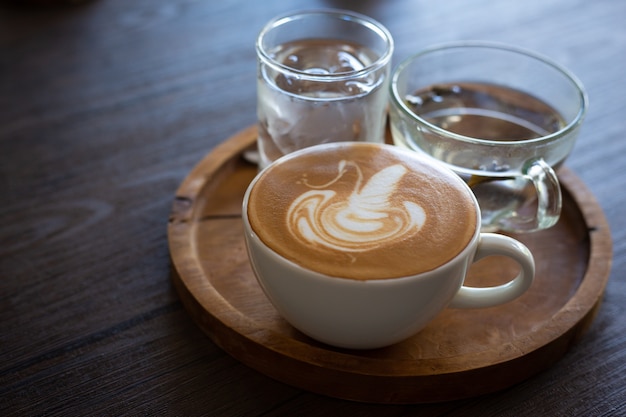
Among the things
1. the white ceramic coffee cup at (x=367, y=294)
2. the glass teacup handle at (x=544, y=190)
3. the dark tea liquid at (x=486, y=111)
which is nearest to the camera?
the white ceramic coffee cup at (x=367, y=294)

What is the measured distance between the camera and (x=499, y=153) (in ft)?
2.13

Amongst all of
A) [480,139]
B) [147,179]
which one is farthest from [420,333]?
[147,179]

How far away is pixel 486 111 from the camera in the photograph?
80cm

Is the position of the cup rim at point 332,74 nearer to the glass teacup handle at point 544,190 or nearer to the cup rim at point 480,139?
the cup rim at point 480,139

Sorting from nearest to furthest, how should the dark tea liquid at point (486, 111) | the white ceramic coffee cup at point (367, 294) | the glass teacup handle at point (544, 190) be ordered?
the white ceramic coffee cup at point (367, 294) → the glass teacup handle at point (544, 190) → the dark tea liquid at point (486, 111)

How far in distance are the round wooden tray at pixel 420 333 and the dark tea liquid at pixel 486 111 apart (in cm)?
7

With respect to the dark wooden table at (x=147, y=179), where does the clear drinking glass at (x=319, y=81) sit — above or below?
above

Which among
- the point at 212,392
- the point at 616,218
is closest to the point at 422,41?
the point at 616,218

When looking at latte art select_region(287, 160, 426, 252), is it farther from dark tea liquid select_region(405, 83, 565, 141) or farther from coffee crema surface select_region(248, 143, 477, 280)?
dark tea liquid select_region(405, 83, 565, 141)

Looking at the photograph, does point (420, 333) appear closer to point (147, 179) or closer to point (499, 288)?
point (499, 288)

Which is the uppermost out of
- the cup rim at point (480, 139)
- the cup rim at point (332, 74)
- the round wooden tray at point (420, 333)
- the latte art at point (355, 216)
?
the cup rim at point (332, 74)

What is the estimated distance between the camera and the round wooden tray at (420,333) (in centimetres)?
56

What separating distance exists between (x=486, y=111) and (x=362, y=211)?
1.00 ft

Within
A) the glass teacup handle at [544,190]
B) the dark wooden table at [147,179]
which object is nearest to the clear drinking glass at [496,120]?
the glass teacup handle at [544,190]
